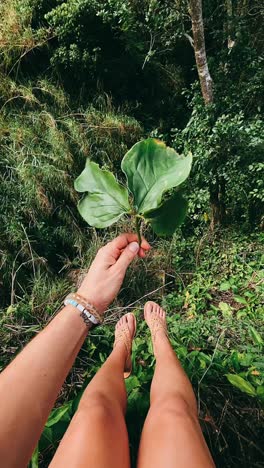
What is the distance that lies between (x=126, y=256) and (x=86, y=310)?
20 centimetres

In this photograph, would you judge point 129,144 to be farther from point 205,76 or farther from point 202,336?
point 202,336

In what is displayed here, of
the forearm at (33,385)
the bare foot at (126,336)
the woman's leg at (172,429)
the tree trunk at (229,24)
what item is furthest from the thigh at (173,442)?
the tree trunk at (229,24)

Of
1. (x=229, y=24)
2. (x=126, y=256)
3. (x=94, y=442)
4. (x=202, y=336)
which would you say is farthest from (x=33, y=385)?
(x=229, y=24)

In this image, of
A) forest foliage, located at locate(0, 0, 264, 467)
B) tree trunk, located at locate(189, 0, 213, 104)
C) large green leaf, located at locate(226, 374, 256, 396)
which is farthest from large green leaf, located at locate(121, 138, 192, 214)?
tree trunk, located at locate(189, 0, 213, 104)

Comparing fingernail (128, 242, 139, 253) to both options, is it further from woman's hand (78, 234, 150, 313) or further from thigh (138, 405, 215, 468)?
thigh (138, 405, 215, 468)

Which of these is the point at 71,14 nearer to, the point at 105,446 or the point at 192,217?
the point at 192,217

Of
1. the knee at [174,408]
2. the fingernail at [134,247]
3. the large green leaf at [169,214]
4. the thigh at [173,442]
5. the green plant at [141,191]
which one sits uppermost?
the green plant at [141,191]

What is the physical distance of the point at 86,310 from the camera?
891 millimetres

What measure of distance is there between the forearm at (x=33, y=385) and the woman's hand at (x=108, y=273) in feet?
0.34

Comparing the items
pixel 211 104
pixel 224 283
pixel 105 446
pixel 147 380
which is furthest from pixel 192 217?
pixel 105 446

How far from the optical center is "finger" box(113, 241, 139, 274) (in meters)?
0.98

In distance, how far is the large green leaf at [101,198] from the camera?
0.92 metres

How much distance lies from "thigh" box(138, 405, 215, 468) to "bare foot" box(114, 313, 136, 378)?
0.49 meters

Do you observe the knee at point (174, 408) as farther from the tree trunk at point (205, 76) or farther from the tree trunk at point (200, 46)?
the tree trunk at point (200, 46)
